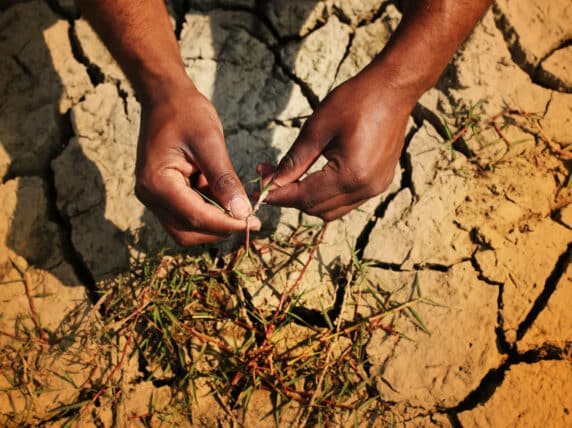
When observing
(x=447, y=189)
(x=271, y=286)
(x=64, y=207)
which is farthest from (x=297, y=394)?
(x=64, y=207)

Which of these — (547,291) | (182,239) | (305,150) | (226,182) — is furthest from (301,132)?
(547,291)

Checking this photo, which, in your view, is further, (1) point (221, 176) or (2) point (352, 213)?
(2) point (352, 213)

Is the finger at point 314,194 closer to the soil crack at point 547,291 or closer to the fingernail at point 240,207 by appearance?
the fingernail at point 240,207

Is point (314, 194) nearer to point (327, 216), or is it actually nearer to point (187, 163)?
point (327, 216)


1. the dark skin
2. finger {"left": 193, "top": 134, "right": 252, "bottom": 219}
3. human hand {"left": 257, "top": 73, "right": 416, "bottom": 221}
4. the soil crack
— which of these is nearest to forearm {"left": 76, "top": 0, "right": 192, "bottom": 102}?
the dark skin

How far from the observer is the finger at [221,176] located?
1501 mm

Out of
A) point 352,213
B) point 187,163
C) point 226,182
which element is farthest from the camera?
point 352,213

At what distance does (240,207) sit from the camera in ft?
5.03

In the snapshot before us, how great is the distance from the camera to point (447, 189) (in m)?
2.17

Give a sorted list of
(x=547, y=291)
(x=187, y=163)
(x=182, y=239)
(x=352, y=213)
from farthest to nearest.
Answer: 1. (x=352, y=213)
2. (x=547, y=291)
3. (x=182, y=239)
4. (x=187, y=163)

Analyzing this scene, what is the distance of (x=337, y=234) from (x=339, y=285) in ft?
0.87

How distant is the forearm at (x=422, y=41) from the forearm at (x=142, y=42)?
0.82m

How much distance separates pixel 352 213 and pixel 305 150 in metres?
0.68

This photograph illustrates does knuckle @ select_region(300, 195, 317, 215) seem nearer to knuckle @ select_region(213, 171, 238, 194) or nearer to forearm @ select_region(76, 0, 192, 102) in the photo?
knuckle @ select_region(213, 171, 238, 194)
